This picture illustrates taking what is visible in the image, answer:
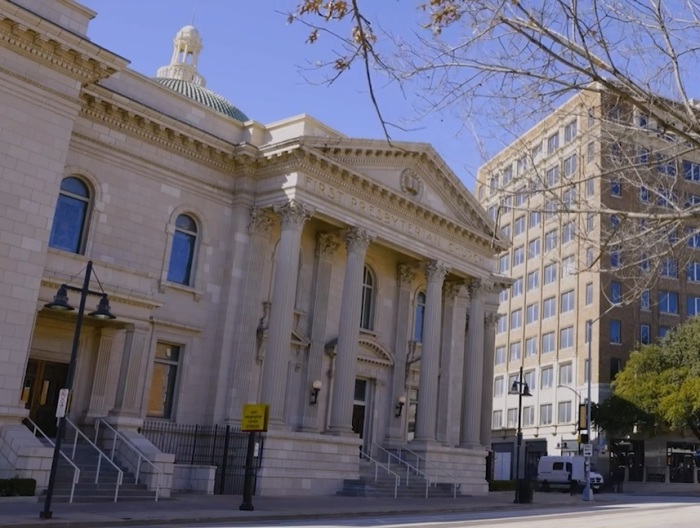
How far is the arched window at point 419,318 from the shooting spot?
122 ft

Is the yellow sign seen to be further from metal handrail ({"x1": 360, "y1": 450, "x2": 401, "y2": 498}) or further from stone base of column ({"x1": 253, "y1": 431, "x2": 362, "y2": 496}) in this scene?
metal handrail ({"x1": 360, "y1": 450, "x2": 401, "y2": 498})

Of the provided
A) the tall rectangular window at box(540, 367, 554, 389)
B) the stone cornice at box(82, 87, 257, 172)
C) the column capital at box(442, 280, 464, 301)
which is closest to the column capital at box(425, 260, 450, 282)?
the column capital at box(442, 280, 464, 301)

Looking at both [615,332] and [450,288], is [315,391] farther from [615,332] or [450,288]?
[615,332]

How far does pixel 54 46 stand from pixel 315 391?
51.1ft

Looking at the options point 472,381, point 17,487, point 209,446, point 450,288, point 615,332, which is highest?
point 615,332

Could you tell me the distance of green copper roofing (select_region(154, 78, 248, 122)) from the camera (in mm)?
35625

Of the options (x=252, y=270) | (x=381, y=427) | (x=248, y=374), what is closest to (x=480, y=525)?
(x=248, y=374)

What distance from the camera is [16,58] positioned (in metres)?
21.4

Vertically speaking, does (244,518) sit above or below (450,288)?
below

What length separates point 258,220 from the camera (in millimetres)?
29562

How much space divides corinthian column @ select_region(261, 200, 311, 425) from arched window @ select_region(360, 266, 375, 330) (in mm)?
7087

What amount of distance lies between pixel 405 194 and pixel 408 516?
14382 millimetres

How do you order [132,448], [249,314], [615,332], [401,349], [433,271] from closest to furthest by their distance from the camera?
1. [132,448]
2. [249,314]
3. [433,271]
4. [401,349]
5. [615,332]

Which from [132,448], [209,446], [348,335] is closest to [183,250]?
[348,335]
